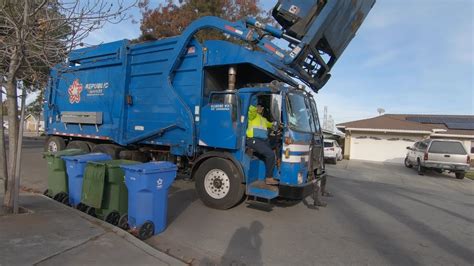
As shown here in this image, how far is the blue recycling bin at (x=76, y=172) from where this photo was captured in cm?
599

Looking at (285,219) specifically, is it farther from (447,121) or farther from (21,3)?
(447,121)

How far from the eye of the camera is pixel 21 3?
483cm

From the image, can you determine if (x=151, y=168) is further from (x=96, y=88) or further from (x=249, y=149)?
(x=96, y=88)

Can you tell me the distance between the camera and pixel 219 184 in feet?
22.9

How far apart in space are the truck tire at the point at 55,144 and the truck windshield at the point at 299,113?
7.99m

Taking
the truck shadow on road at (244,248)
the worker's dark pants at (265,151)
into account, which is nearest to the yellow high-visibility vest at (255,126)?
the worker's dark pants at (265,151)

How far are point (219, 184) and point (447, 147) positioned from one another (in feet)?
49.0

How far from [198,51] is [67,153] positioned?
3442 millimetres

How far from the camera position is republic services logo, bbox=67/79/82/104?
10.7m

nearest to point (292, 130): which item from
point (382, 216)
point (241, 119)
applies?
point (241, 119)

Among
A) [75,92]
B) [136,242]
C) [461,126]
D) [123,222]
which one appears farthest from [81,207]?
[461,126]

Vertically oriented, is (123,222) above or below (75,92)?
below

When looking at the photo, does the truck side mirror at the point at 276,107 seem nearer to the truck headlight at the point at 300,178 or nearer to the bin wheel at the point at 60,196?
the truck headlight at the point at 300,178

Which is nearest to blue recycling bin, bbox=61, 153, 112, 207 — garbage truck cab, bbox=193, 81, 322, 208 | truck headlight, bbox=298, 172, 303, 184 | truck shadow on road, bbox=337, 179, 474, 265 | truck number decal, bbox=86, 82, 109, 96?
garbage truck cab, bbox=193, 81, 322, 208
